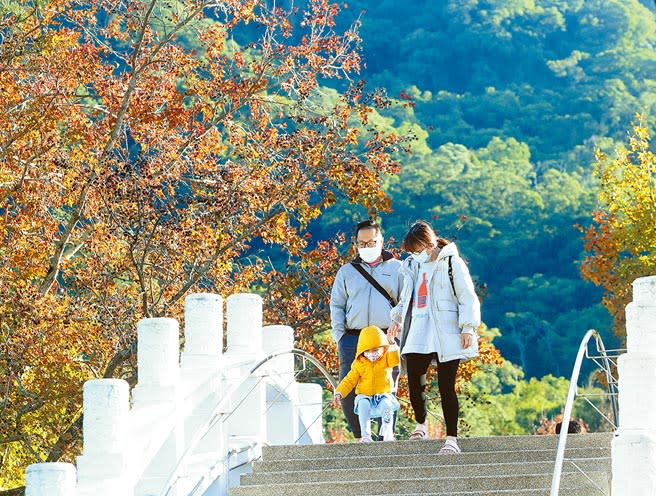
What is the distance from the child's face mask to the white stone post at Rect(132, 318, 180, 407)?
7.50ft

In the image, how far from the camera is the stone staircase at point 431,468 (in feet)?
30.3

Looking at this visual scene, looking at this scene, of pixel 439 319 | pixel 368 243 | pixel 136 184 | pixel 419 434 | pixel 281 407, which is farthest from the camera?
pixel 136 184

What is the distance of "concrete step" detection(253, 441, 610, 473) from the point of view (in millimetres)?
9938

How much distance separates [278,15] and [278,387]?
9.47 metres

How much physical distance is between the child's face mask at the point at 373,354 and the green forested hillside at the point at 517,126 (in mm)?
59516

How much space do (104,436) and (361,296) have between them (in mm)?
4451

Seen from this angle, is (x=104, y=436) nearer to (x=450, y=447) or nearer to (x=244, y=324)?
(x=450, y=447)

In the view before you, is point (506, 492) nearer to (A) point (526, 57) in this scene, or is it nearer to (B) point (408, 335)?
(B) point (408, 335)

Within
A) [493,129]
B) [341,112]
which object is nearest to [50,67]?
[341,112]

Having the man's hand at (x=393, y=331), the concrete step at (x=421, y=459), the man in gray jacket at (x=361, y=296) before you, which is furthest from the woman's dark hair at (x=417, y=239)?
the concrete step at (x=421, y=459)

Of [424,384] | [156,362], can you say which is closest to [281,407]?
[424,384]

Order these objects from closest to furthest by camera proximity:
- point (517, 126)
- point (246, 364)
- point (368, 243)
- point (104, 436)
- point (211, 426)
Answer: point (104, 436), point (211, 426), point (246, 364), point (368, 243), point (517, 126)

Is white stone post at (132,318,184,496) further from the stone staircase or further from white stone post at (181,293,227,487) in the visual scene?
the stone staircase

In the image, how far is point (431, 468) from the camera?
956cm
